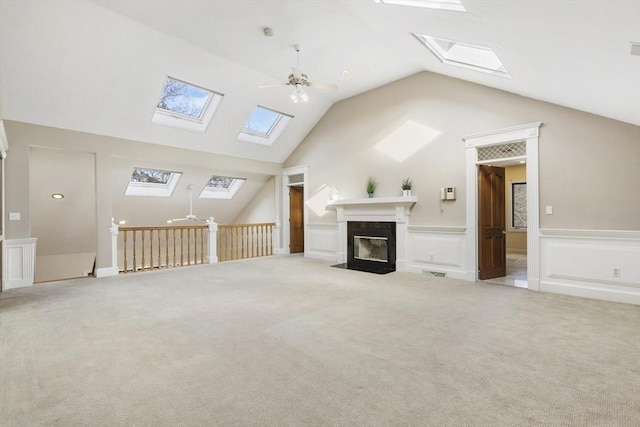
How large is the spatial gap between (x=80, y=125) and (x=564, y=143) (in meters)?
7.71

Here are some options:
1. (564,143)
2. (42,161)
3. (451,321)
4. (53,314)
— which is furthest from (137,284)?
(564,143)

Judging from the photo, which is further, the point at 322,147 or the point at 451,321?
the point at 322,147

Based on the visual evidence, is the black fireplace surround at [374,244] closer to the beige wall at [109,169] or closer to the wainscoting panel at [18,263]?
the beige wall at [109,169]

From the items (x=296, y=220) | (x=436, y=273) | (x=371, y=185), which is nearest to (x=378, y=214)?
(x=371, y=185)

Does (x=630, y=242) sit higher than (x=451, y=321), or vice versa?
(x=630, y=242)

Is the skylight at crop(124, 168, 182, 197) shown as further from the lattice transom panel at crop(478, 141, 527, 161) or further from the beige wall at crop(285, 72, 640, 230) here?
the lattice transom panel at crop(478, 141, 527, 161)

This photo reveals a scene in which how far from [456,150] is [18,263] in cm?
747

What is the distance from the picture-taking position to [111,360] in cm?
242

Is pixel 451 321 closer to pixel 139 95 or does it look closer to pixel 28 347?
pixel 28 347

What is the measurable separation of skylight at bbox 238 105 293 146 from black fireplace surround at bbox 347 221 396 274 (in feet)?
9.75

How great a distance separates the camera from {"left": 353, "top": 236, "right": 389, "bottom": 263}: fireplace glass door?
21.7 ft

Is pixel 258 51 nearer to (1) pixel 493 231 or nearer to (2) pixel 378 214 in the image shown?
(2) pixel 378 214

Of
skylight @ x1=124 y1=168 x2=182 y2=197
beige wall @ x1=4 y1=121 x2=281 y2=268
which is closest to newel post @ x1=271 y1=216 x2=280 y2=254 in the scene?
beige wall @ x1=4 y1=121 x2=281 y2=268

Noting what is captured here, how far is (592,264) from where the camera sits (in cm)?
421
